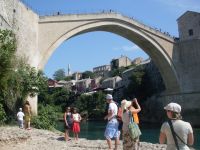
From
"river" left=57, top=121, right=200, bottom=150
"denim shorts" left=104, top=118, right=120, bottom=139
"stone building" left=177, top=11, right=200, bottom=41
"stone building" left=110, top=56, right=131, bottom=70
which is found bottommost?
"river" left=57, top=121, right=200, bottom=150

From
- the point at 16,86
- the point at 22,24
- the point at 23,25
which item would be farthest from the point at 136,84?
the point at 16,86

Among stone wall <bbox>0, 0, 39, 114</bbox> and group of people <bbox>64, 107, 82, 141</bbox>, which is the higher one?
stone wall <bbox>0, 0, 39, 114</bbox>

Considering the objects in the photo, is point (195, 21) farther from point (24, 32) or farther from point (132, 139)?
point (132, 139)

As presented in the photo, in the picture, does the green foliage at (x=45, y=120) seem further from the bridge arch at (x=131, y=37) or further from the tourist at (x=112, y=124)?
the tourist at (x=112, y=124)

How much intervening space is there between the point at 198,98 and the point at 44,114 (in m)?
18.5

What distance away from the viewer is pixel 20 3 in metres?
22.9

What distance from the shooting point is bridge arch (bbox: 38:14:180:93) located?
1056 inches

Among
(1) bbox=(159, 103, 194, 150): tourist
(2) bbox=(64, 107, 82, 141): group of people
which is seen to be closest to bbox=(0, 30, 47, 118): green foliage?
(2) bbox=(64, 107, 82, 141): group of people

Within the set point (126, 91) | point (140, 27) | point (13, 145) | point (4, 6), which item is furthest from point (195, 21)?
point (13, 145)

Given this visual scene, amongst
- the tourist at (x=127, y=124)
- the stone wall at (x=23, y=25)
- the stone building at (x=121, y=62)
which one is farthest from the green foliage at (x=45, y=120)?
the stone building at (x=121, y=62)

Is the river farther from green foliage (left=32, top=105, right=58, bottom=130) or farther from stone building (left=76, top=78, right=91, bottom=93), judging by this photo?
stone building (left=76, top=78, right=91, bottom=93)

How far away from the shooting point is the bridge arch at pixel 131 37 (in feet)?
88.0

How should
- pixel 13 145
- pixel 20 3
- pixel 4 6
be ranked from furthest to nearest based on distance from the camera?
pixel 20 3
pixel 4 6
pixel 13 145

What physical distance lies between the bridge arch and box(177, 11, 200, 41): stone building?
151 centimetres
